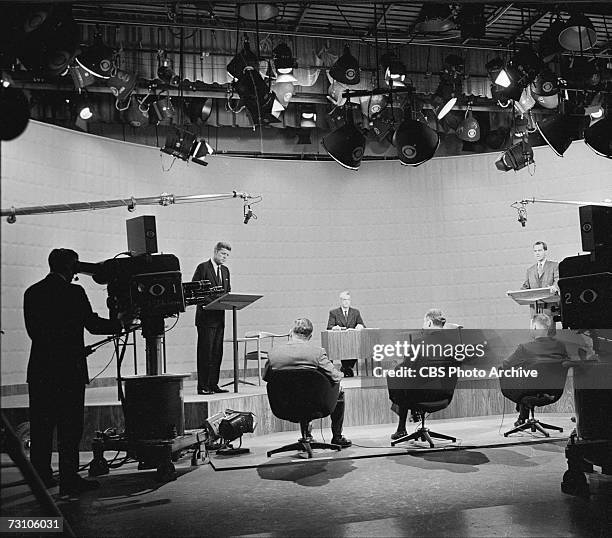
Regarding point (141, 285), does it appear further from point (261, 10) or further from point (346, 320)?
point (346, 320)

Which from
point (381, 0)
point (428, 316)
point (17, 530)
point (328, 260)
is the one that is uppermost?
point (381, 0)

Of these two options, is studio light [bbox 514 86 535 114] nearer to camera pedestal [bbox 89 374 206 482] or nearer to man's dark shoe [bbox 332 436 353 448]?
man's dark shoe [bbox 332 436 353 448]

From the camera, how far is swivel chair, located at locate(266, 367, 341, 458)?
17.4 feet

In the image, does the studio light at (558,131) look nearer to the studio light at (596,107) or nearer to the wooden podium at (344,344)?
the studio light at (596,107)

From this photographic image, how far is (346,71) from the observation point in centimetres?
810

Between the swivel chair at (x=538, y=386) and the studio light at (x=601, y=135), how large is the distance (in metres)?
2.05

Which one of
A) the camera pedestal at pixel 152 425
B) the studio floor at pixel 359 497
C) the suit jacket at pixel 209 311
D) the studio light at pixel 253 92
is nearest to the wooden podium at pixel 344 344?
the suit jacket at pixel 209 311

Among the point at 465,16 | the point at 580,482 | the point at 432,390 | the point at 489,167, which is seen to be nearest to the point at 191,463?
the point at 432,390

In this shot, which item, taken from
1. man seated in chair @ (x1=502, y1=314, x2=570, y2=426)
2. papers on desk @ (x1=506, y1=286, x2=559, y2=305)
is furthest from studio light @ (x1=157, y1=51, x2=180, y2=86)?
man seated in chair @ (x1=502, y1=314, x2=570, y2=426)

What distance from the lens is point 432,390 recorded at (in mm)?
5887

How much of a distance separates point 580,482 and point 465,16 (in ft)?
Result: 16.5

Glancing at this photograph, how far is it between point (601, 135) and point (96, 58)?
16.3 ft

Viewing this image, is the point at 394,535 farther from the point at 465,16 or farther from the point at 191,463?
the point at 465,16

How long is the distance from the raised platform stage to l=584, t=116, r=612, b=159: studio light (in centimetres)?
285
